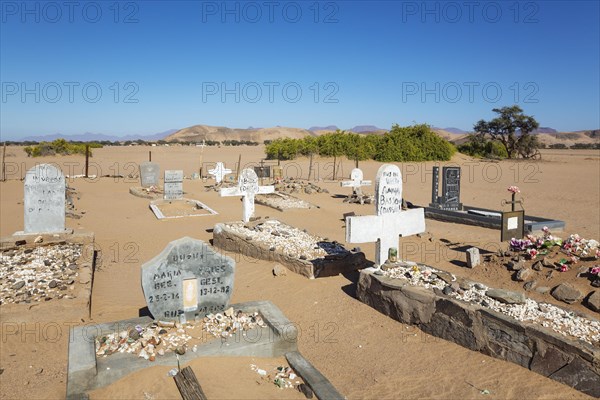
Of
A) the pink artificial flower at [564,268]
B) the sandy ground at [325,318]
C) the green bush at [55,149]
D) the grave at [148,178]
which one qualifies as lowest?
the sandy ground at [325,318]

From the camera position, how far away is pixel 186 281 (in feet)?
19.2

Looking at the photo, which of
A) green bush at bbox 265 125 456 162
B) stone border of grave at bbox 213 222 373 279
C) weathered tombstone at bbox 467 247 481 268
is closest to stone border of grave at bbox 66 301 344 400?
stone border of grave at bbox 213 222 373 279

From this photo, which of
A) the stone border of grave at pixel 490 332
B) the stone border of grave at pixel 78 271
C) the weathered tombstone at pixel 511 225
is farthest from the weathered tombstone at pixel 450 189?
the stone border of grave at pixel 78 271

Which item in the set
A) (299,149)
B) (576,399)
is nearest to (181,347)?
(576,399)

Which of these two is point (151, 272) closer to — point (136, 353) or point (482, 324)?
point (136, 353)

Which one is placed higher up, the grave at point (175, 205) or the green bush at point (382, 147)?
the green bush at point (382, 147)

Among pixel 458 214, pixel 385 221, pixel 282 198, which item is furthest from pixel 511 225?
pixel 282 198

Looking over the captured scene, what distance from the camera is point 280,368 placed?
5094 mm

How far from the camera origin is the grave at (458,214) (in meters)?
13.2

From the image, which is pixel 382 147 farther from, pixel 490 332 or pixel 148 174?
pixel 490 332

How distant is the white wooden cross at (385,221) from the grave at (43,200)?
22.8 feet

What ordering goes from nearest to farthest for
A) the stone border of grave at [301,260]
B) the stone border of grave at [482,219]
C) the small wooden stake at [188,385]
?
the small wooden stake at [188,385]
the stone border of grave at [301,260]
the stone border of grave at [482,219]

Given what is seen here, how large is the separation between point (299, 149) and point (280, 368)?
131 ft

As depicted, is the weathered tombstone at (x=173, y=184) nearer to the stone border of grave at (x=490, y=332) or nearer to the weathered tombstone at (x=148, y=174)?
the weathered tombstone at (x=148, y=174)
